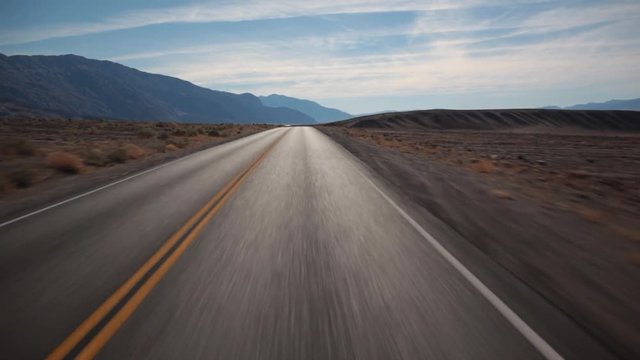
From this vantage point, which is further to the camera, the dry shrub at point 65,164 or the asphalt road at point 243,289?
the dry shrub at point 65,164

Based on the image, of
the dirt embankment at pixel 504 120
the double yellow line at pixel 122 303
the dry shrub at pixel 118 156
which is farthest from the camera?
the dirt embankment at pixel 504 120

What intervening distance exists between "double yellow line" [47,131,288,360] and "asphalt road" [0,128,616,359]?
2 centimetres


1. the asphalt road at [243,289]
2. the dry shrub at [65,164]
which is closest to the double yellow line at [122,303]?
the asphalt road at [243,289]

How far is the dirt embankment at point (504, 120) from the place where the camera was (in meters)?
129

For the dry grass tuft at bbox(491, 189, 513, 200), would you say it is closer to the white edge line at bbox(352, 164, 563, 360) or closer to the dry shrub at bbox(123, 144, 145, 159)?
the white edge line at bbox(352, 164, 563, 360)

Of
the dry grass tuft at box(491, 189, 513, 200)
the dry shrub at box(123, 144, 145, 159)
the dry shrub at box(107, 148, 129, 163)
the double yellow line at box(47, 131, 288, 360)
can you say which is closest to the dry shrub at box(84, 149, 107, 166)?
the dry shrub at box(107, 148, 129, 163)

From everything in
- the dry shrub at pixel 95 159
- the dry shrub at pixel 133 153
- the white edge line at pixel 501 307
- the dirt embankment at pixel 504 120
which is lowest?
the dirt embankment at pixel 504 120

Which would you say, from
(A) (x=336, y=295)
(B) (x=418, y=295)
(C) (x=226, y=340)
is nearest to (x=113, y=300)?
(C) (x=226, y=340)

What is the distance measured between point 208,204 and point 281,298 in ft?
18.2

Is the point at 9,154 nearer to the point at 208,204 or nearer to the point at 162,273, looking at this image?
the point at 208,204

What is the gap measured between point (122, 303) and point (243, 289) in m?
1.15

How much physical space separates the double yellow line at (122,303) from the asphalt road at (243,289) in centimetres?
2

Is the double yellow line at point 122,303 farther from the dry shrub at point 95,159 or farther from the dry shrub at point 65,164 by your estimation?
the dry shrub at point 95,159

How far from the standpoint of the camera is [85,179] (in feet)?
47.5
